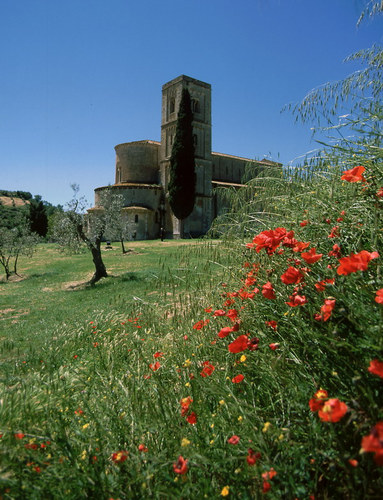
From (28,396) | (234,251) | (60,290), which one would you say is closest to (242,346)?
(28,396)

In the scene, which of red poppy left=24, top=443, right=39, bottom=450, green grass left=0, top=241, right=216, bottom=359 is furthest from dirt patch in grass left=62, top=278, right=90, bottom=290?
red poppy left=24, top=443, right=39, bottom=450

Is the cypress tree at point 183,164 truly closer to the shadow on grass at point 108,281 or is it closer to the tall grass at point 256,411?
the shadow on grass at point 108,281

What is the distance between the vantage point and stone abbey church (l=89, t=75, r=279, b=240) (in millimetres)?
39094

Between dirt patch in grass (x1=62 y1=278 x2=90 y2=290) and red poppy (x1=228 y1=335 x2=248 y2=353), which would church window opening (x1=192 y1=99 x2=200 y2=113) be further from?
red poppy (x1=228 y1=335 x2=248 y2=353)

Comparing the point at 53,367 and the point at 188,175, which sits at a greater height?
the point at 188,175

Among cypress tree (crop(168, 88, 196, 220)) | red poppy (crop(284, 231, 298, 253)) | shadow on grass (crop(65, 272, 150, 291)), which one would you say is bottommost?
shadow on grass (crop(65, 272, 150, 291))

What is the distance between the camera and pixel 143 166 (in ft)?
144

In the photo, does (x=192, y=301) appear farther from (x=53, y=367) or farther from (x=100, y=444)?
(x=100, y=444)

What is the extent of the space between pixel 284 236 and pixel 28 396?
Result: 188 centimetres

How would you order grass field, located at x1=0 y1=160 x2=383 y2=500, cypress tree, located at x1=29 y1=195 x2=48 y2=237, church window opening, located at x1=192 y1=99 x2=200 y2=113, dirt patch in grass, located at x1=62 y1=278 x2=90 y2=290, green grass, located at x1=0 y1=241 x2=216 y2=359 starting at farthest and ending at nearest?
cypress tree, located at x1=29 y1=195 x2=48 y2=237, church window opening, located at x1=192 y1=99 x2=200 y2=113, dirt patch in grass, located at x1=62 y1=278 x2=90 y2=290, green grass, located at x1=0 y1=241 x2=216 y2=359, grass field, located at x1=0 y1=160 x2=383 y2=500

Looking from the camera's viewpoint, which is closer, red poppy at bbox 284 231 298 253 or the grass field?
the grass field

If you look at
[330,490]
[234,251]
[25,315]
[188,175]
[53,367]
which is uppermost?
[188,175]

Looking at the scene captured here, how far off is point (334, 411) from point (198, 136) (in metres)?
43.4

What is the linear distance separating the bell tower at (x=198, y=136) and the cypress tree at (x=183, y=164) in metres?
2.93
